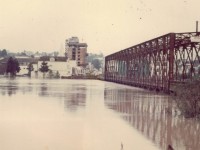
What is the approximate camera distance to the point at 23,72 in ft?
561

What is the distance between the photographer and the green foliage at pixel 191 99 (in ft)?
66.4

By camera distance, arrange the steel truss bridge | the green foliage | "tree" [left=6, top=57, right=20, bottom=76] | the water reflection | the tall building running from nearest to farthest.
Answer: the water reflection < the green foliage < the steel truss bridge < "tree" [left=6, top=57, right=20, bottom=76] < the tall building

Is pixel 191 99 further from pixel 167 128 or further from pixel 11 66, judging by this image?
pixel 11 66

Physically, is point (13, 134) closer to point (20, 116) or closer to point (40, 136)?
point (40, 136)

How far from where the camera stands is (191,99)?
20.4 m

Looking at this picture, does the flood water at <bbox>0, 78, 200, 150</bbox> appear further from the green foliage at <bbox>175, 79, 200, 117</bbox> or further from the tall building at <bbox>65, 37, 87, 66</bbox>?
the tall building at <bbox>65, 37, 87, 66</bbox>

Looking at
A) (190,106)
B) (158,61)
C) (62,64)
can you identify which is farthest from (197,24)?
(62,64)

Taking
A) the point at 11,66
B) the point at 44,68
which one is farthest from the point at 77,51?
the point at 11,66

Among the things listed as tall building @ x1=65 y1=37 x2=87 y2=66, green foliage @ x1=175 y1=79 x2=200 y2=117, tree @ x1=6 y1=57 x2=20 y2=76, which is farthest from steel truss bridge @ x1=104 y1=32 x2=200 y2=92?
tall building @ x1=65 y1=37 x2=87 y2=66

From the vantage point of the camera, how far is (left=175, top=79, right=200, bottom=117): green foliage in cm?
2023

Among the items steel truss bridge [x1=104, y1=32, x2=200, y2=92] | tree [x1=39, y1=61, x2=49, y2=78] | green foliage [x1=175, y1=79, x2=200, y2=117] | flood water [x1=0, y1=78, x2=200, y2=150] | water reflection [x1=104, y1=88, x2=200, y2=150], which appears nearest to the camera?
flood water [x1=0, y1=78, x2=200, y2=150]

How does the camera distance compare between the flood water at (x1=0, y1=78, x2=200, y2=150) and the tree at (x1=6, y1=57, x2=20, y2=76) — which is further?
the tree at (x1=6, y1=57, x2=20, y2=76)

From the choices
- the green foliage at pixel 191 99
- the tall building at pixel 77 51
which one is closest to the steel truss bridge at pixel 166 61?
the green foliage at pixel 191 99

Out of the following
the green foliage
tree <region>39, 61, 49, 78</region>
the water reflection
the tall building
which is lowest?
the water reflection
